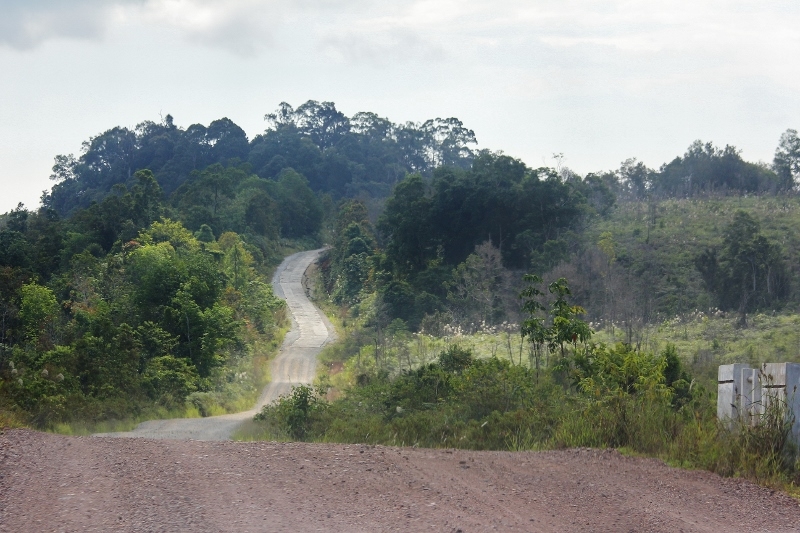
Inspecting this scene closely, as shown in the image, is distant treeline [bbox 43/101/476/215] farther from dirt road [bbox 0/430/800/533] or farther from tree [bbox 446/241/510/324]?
dirt road [bbox 0/430/800/533]

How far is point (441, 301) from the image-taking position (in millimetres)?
37812

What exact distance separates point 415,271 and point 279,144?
6261 centimetres

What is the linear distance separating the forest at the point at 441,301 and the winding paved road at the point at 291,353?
858mm

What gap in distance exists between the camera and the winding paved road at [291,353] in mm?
16078

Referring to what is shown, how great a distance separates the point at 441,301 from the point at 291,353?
722cm

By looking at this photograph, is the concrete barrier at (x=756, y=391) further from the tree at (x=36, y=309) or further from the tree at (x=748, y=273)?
the tree at (x=748, y=273)

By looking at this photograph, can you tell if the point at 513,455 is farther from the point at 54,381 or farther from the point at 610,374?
the point at 54,381

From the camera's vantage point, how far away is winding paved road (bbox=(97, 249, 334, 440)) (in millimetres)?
16078

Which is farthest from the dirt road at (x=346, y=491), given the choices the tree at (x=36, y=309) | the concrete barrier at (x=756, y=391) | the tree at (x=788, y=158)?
the tree at (x=788, y=158)

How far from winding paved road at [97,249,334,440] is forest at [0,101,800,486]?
86 cm

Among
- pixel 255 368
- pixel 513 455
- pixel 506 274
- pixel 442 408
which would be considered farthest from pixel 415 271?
pixel 513 455

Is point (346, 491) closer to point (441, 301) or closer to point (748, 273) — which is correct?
point (748, 273)

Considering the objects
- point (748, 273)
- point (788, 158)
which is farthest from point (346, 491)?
point (788, 158)

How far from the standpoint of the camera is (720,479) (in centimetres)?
694
